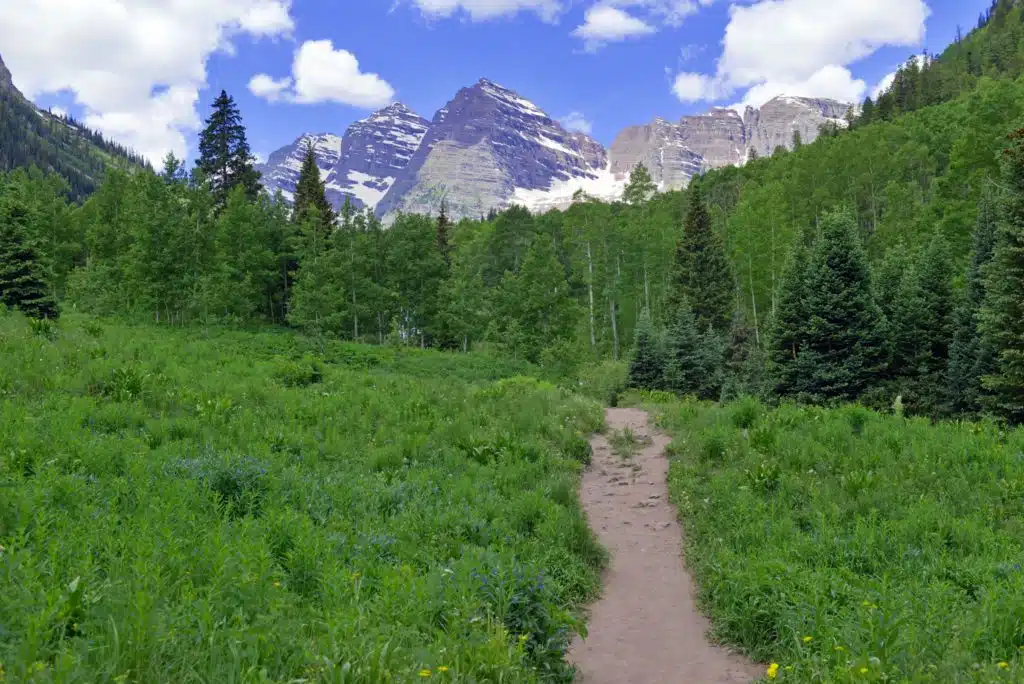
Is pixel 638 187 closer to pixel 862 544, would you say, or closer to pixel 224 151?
pixel 224 151

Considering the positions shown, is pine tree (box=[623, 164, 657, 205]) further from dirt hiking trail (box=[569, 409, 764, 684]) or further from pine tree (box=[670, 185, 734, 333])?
dirt hiking trail (box=[569, 409, 764, 684])

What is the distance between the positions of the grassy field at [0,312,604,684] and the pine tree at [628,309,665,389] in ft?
72.1

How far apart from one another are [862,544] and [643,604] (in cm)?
263

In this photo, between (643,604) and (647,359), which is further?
(647,359)

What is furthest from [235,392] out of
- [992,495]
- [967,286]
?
[967,286]

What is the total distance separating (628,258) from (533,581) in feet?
167

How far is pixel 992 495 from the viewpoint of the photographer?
8.46m

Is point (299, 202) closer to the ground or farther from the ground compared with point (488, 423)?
farther from the ground

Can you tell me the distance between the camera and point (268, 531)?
6.05 meters

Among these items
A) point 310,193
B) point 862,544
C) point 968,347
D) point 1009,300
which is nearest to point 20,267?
point 862,544

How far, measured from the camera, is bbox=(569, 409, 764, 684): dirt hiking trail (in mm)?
5887

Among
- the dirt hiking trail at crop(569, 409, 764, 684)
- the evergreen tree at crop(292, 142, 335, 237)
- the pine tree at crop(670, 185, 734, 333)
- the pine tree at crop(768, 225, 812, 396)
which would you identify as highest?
the evergreen tree at crop(292, 142, 335, 237)

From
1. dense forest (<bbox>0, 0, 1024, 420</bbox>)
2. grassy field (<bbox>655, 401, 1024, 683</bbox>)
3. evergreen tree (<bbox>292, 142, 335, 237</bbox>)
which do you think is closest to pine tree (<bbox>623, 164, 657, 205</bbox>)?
dense forest (<bbox>0, 0, 1024, 420</bbox>)

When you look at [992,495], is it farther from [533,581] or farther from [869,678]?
[533,581]
